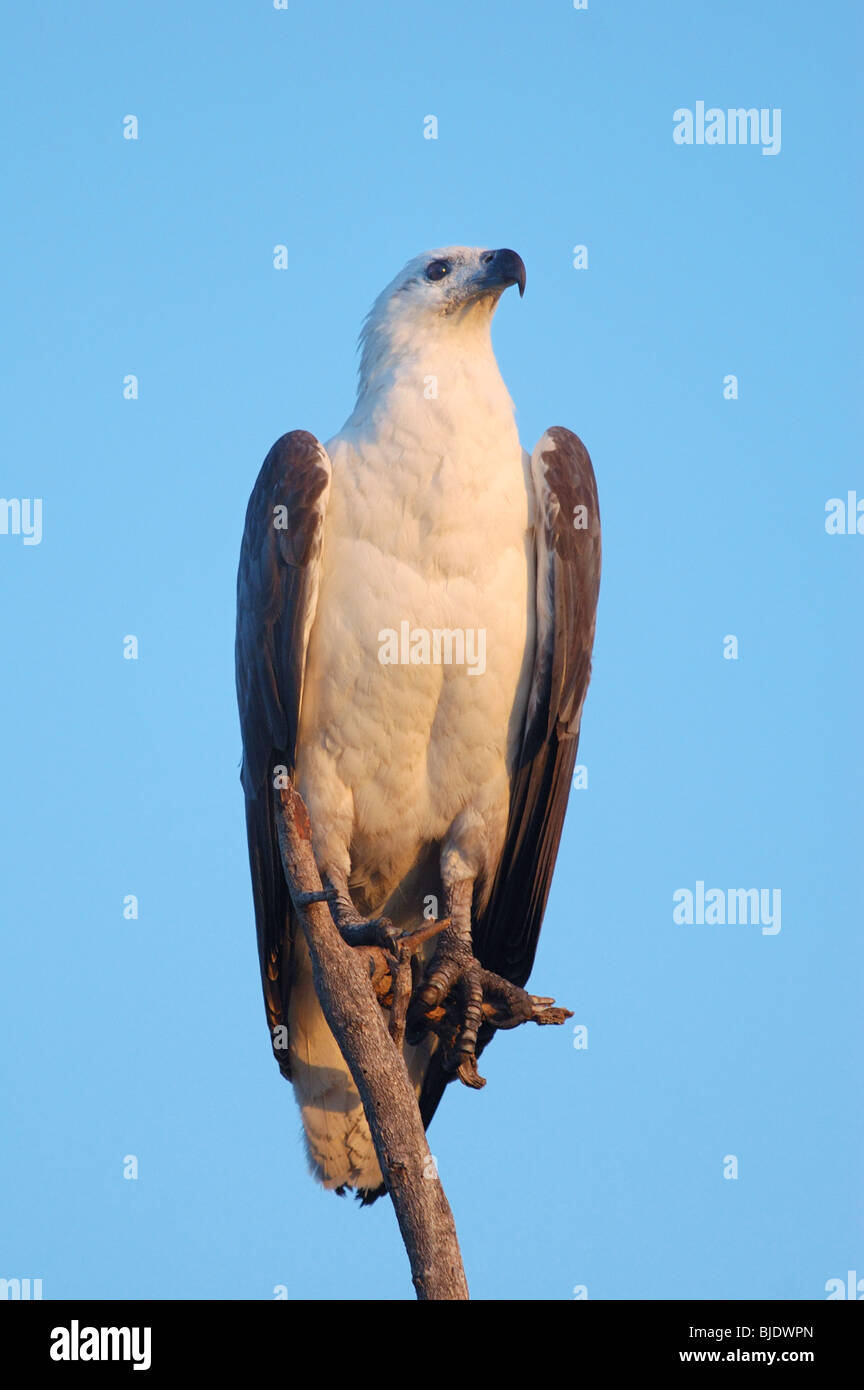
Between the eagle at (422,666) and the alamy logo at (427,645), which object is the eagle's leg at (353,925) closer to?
the eagle at (422,666)

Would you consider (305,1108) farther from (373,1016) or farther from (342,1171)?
(373,1016)

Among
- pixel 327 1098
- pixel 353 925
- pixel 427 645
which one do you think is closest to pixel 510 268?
pixel 427 645

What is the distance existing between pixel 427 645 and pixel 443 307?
1583mm

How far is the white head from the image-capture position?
7043mm

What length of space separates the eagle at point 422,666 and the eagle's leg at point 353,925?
2 centimetres

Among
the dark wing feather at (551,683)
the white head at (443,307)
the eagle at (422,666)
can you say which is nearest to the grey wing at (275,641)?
the eagle at (422,666)

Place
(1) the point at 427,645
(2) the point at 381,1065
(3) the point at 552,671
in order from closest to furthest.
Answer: (2) the point at 381,1065, (1) the point at 427,645, (3) the point at 552,671

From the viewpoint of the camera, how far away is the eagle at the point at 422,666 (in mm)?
6590

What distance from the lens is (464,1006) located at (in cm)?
644

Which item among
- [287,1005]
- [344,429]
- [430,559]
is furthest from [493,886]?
[344,429]

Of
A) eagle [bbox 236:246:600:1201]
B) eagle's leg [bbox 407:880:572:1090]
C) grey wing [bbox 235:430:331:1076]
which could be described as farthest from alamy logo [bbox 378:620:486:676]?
eagle's leg [bbox 407:880:572:1090]

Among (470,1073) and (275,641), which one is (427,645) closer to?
(275,641)

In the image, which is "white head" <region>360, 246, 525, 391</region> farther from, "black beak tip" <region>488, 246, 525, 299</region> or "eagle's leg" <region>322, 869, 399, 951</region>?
"eagle's leg" <region>322, 869, 399, 951</region>

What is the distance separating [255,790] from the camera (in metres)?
6.98
